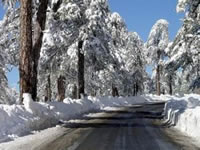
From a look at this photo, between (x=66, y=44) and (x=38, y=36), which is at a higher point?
(x=66, y=44)

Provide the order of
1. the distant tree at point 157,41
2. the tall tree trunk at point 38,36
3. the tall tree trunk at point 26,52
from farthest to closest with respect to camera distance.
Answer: the distant tree at point 157,41 < the tall tree trunk at point 38,36 < the tall tree trunk at point 26,52

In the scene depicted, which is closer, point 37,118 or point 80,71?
point 37,118

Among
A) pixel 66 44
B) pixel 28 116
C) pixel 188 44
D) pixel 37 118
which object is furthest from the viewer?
pixel 66 44

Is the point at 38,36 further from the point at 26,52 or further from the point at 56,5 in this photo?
the point at 56,5

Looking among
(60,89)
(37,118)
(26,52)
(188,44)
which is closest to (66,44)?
(60,89)

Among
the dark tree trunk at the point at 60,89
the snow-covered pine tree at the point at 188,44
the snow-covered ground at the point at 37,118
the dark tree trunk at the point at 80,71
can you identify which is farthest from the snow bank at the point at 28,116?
the dark tree trunk at the point at 60,89

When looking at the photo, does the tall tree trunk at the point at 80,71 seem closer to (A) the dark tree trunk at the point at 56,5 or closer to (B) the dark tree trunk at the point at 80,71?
(B) the dark tree trunk at the point at 80,71

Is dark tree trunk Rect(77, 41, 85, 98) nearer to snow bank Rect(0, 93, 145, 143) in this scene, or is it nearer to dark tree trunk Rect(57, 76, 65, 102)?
dark tree trunk Rect(57, 76, 65, 102)

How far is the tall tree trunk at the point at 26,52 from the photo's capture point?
15672mm

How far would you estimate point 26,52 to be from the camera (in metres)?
16.0

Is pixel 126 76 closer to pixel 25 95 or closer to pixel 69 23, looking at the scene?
pixel 69 23

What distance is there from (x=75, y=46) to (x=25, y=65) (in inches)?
673

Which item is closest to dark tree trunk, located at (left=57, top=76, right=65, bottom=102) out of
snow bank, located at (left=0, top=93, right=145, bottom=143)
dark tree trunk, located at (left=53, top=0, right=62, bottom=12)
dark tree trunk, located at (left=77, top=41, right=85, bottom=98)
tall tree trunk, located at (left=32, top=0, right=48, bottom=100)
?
dark tree trunk, located at (left=77, top=41, right=85, bottom=98)

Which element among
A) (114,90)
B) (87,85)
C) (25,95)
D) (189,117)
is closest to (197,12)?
(189,117)
